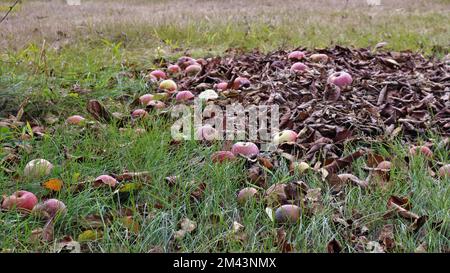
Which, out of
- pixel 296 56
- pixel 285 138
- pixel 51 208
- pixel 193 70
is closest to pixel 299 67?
pixel 296 56

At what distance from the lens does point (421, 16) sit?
8656 mm

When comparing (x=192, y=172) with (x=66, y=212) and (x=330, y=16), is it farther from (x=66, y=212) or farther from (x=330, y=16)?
(x=330, y=16)

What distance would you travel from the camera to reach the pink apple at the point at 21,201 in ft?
8.05

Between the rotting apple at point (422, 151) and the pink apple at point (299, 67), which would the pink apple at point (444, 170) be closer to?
the rotting apple at point (422, 151)

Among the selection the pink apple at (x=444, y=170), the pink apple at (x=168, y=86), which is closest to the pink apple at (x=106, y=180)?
the pink apple at (x=444, y=170)

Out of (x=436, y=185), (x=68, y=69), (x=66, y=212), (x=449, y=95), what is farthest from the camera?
(x=68, y=69)

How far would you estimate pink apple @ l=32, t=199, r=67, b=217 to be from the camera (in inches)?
Answer: 95.9

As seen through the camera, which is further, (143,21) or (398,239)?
(143,21)

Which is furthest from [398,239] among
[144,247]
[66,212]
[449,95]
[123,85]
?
[123,85]

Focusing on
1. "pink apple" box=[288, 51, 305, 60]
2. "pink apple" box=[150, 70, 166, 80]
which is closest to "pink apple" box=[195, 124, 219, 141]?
"pink apple" box=[150, 70, 166, 80]

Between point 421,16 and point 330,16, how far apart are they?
133cm

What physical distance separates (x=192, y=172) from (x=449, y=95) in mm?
1980

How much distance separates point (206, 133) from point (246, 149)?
33 centimetres
